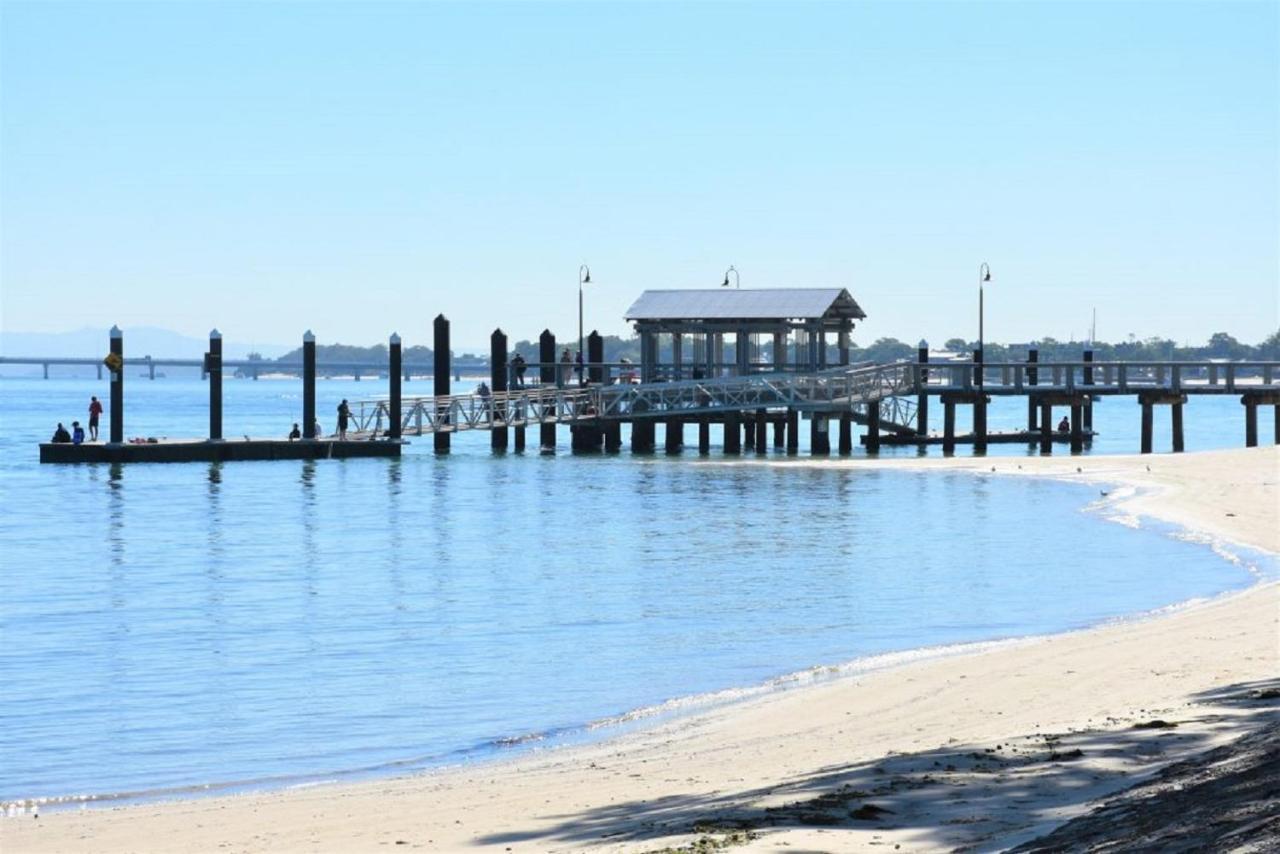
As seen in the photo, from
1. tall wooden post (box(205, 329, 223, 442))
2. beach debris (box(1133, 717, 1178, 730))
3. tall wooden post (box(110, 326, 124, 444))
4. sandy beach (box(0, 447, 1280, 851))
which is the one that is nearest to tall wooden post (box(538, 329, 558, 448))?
tall wooden post (box(205, 329, 223, 442))

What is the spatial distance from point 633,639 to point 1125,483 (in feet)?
83.9

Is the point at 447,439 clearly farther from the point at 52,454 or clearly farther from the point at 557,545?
the point at 557,545

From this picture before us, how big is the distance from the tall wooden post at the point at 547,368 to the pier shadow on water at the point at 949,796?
5098cm

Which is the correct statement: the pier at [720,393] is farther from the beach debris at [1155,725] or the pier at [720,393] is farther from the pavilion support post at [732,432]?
the beach debris at [1155,725]

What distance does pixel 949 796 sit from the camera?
33.5ft

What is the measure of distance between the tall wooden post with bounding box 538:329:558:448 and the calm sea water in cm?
1546

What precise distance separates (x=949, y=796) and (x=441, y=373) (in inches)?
2003

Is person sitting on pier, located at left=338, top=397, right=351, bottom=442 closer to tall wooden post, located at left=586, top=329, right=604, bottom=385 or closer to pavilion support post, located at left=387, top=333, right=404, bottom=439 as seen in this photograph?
pavilion support post, located at left=387, top=333, right=404, bottom=439

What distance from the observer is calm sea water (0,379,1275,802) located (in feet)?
52.3

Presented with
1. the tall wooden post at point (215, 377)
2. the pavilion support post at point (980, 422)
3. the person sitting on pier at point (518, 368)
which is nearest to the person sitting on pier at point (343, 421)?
the tall wooden post at point (215, 377)

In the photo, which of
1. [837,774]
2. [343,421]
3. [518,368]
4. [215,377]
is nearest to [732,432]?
[518,368]

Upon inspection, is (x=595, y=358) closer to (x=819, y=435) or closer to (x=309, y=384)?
(x=819, y=435)

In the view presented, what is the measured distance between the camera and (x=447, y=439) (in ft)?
202

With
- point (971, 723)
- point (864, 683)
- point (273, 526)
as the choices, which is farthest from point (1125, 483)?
point (971, 723)
